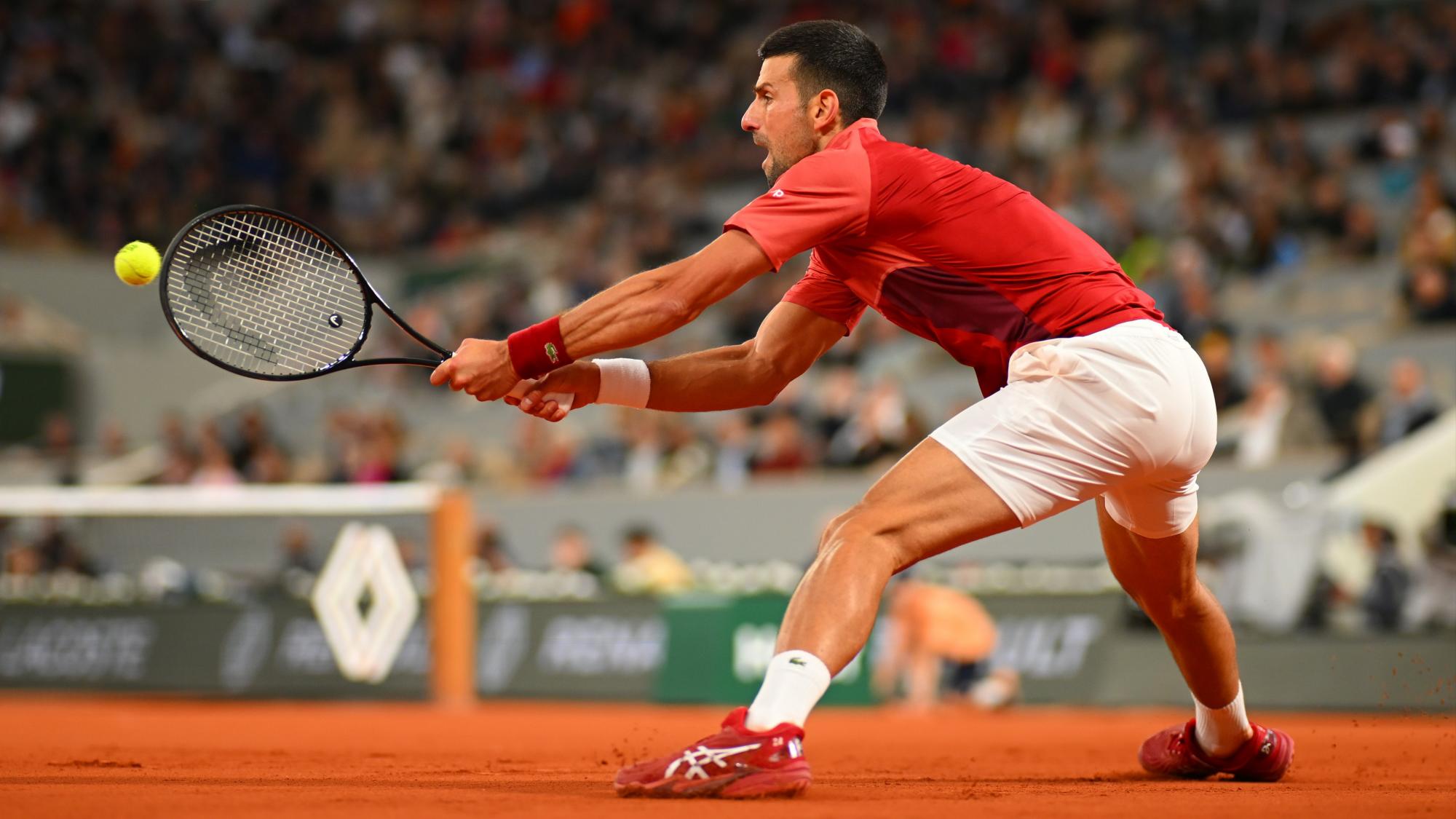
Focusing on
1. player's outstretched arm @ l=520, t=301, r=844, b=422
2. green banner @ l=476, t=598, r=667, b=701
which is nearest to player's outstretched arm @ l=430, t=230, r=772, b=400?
player's outstretched arm @ l=520, t=301, r=844, b=422

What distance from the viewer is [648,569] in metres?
13.6

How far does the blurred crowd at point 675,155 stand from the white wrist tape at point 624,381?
783cm

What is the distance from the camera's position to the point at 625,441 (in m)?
16.5

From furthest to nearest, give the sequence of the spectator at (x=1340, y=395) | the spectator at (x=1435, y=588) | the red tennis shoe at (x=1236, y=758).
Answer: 1. the spectator at (x=1340, y=395)
2. the spectator at (x=1435, y=588)
3. the red tennis shoe at (x=1236, y=758)

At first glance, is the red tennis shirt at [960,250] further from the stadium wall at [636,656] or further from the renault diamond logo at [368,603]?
the renault diamond logo at [368,603]

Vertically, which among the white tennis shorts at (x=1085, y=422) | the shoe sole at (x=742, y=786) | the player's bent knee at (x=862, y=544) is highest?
the white tennis shorts at (x=1085, y=422)

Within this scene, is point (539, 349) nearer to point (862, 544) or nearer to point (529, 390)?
point (529, 390)

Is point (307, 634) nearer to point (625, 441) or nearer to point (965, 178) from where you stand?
A: point (625, 441)

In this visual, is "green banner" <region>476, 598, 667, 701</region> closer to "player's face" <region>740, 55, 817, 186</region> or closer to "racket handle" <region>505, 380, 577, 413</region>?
"racket handle" <region>505, 380, 577, 413</region>

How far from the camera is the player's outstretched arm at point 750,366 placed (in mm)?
5535

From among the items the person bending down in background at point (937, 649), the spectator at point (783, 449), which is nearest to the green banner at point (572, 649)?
the person bending down in background at point (937, 649)

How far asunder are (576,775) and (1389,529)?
6.77 metres

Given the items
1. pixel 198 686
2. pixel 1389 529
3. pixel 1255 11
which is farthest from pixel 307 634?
pixel 1255 11

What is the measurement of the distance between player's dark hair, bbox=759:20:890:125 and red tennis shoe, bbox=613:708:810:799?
69.4 inches
